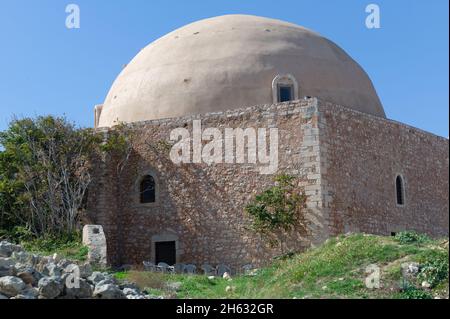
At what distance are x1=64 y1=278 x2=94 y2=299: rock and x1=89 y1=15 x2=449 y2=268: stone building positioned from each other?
6.83 m

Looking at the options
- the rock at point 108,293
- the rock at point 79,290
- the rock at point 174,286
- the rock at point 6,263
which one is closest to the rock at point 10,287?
the rock at point 79,290

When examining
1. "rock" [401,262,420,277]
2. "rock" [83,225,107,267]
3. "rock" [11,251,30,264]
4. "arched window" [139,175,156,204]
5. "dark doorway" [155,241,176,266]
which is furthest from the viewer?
"arched window" [139,175,156,204]

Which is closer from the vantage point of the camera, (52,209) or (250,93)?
(52,209)

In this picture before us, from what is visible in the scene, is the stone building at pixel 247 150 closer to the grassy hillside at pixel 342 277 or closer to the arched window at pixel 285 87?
the arched window at pixel 285 87

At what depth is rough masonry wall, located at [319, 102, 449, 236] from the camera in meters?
15.7

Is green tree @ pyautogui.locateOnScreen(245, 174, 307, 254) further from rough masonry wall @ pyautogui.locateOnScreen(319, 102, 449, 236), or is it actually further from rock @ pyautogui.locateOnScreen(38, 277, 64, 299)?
rock @ pyautogui.locateOnScreen(38, 277, 64, 299)

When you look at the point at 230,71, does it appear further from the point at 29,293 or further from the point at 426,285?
the point at 29,293

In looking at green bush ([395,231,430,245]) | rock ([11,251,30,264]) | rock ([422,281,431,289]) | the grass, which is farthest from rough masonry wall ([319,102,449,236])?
rock ([11,251,30,264])

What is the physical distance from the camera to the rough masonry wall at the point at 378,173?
15.7 m

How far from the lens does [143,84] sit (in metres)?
18.9
